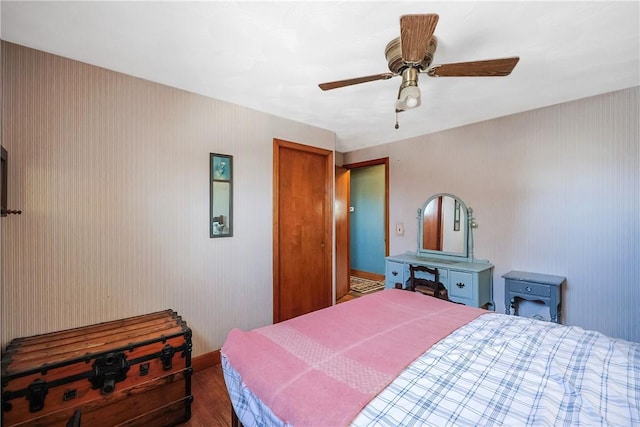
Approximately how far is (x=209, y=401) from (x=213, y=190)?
164cm

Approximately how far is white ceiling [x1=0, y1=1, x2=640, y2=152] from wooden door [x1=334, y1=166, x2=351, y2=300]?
193cm

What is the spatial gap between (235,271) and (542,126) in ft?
10.7

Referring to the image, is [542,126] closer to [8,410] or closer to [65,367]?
[65,367]

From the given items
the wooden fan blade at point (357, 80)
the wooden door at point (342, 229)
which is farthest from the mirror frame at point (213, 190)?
the wooden door at point (342, 229)

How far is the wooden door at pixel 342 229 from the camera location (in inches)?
164

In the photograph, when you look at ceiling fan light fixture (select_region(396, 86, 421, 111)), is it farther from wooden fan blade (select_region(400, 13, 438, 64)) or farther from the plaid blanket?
the plaid blanket

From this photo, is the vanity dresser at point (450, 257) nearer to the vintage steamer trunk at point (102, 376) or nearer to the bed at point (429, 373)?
the bed at point (429, 373)

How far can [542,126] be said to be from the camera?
2.62 meters

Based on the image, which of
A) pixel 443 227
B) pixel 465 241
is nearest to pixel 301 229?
pixel 443 227

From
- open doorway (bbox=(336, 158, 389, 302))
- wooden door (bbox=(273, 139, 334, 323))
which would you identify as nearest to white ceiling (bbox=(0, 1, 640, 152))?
wooden door (bbox=(273, 139, 334, 323))

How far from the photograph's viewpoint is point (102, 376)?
1.50 m

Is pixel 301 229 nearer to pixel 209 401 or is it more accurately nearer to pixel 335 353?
pixel 209 401

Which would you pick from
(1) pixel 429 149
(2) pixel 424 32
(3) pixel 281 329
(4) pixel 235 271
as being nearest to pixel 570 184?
(1) pixel 429 149

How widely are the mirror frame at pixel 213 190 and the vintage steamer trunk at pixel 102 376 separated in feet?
2.78
